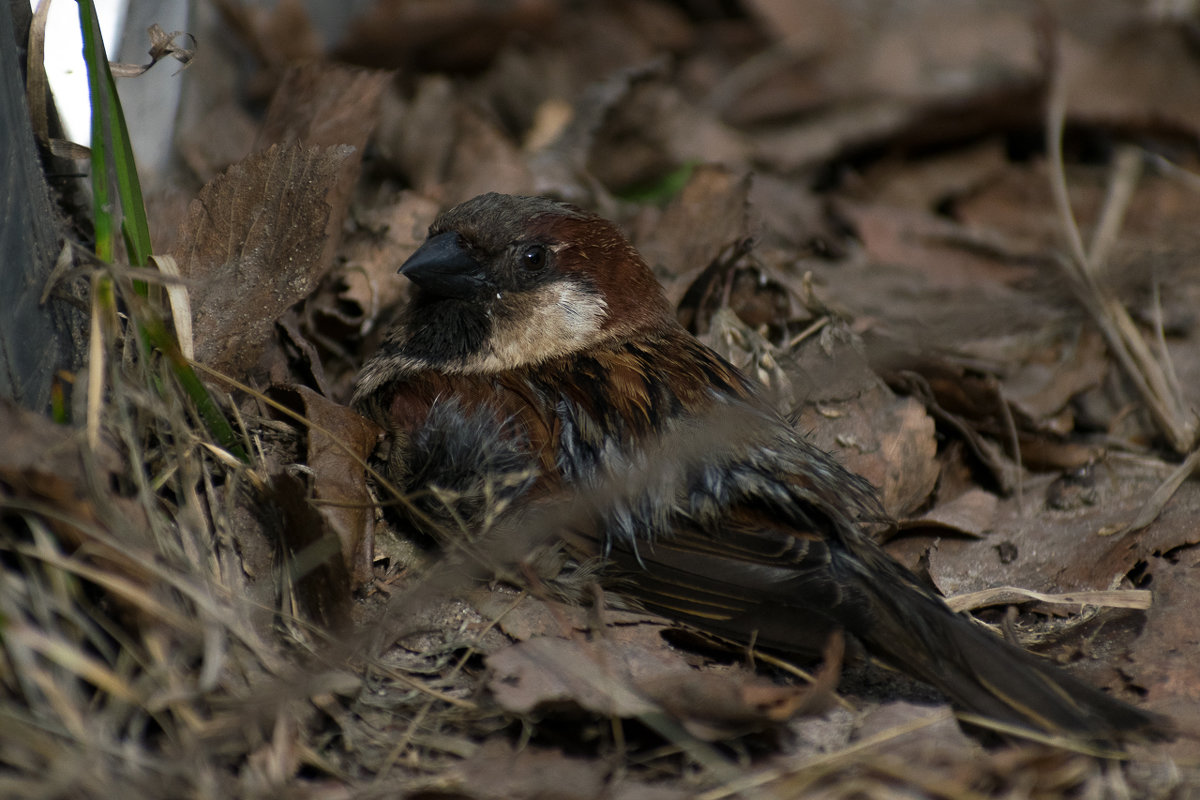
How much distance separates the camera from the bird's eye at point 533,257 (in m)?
3.60

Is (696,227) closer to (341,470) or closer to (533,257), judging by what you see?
Answer: (533,257)

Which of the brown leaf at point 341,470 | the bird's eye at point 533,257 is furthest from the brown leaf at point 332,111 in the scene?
→ the brown leaf at point 341,470

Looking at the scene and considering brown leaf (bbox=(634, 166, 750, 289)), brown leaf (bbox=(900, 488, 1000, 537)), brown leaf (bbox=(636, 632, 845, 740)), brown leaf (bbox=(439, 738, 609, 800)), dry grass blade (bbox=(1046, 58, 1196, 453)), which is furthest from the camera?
brown leaf (bbox=(634, 166, 750, 289))

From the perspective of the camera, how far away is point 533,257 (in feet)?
11.9

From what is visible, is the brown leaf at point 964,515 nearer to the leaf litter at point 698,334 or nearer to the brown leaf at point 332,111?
the leaf litter at point 698,334

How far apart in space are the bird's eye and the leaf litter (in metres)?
0.70

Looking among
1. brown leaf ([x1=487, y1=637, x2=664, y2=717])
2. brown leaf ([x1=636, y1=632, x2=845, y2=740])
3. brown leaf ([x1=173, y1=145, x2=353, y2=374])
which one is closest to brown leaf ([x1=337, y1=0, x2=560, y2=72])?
brown leaf ([x1=173, y1=145, x2=353, y2=374])

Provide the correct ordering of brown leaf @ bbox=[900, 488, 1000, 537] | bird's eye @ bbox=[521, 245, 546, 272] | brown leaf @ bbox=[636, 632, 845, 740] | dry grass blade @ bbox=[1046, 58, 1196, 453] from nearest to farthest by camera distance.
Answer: brown leaf @ bbox=[636, 632, 845, 740], brown leaf @ bbox=[900, 488, 1000, 537], bird's eye @ bbox=[521, 245, 546, 272], dry grass blade @ bbox=[1046, 58, 1196, 453]

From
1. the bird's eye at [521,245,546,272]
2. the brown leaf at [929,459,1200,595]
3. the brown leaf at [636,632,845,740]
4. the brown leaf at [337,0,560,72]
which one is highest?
the brown leaf at [337,0,560,72]

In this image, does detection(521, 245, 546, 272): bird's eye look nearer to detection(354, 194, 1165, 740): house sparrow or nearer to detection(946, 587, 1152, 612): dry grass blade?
detection(354, 194, 1165, 740): house sparrow

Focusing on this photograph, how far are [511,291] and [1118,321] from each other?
2500 mm

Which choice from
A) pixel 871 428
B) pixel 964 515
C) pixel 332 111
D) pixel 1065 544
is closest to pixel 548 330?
pixel 871 428

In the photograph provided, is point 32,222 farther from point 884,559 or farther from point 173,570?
point 884,559

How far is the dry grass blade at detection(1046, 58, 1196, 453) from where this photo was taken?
157 inches
